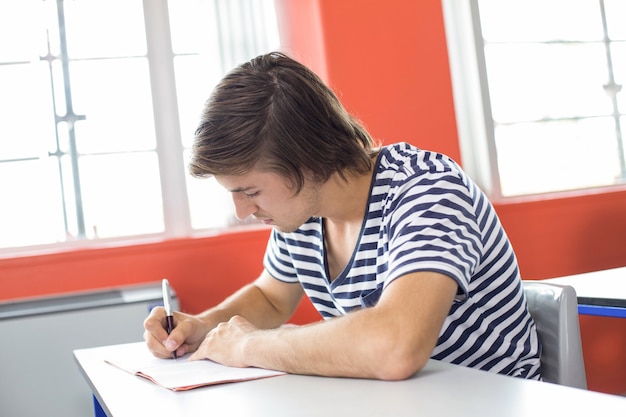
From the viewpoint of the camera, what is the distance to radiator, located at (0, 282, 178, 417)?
2775mm

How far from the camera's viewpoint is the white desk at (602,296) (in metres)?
1.81

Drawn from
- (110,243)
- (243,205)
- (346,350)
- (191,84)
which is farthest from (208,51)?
(346,350)

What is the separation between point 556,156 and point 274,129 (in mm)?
2949

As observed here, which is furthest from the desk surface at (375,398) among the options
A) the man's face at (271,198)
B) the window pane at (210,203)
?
the window pane at (210,203)

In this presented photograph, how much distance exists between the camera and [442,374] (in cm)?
111

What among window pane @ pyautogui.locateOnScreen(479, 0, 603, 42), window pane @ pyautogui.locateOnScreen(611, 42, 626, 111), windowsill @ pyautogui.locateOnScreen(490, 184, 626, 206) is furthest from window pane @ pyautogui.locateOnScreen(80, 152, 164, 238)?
window pane @ pyautogui.locateOnScreen(611, 42, 626, 111)

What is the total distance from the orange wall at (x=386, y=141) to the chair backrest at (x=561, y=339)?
197 centimetres

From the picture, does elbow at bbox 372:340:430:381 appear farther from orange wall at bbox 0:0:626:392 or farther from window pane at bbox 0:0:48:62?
window pane at bbox 0:0:48:62

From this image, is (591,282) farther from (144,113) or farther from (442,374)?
(144,113)

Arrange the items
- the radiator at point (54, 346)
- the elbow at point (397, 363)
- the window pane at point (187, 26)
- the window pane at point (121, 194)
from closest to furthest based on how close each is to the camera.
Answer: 1. the elbow at point (397, 363)
2. the radiator at point (54, 346)
3. the window pane at point (121, 194)
4. the window pane at point (187, 26)

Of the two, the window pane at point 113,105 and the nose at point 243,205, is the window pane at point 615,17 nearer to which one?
the window pane at point 113,105

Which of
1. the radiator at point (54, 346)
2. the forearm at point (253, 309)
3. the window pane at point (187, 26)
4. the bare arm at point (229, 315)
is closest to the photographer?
the bare arm at point (229, 315)

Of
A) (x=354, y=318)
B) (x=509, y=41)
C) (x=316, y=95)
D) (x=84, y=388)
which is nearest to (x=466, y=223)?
(x=354, y=318)

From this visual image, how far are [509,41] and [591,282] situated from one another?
216cm
